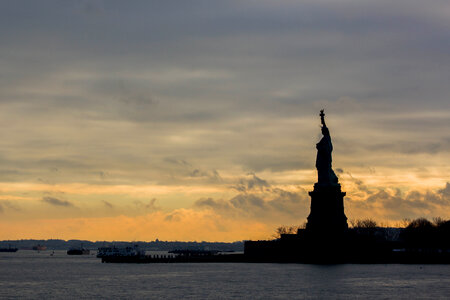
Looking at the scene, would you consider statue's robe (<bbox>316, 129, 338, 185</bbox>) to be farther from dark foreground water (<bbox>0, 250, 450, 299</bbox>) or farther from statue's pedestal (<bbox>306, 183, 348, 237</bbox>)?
dark foreground water (<bbox>0, 250, 450, 299</bbox>)

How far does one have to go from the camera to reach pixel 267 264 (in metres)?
114

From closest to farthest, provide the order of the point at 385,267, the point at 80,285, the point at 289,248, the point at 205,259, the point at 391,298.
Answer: the point at 391,298
the point at 80,285
the point at 385,267
the point at 289,248
the point at 205,259

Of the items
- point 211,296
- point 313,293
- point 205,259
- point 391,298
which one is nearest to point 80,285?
point 211,296

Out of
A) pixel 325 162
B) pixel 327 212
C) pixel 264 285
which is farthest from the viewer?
pixel 325 162

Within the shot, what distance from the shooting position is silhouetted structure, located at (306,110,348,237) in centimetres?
10012

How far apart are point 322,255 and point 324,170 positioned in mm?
11152

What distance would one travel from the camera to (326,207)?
330 ft

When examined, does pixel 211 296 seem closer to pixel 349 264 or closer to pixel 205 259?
pixel 349 264

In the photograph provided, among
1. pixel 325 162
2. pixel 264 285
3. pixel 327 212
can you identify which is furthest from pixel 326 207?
pixel 264 285

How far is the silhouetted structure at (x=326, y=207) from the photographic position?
3942 inches

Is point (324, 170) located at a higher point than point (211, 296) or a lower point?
higher

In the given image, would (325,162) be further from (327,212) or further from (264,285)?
(264,285)

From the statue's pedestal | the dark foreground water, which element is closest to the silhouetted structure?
the statue's pedestal

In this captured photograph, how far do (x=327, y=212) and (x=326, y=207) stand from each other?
0.66 meters
